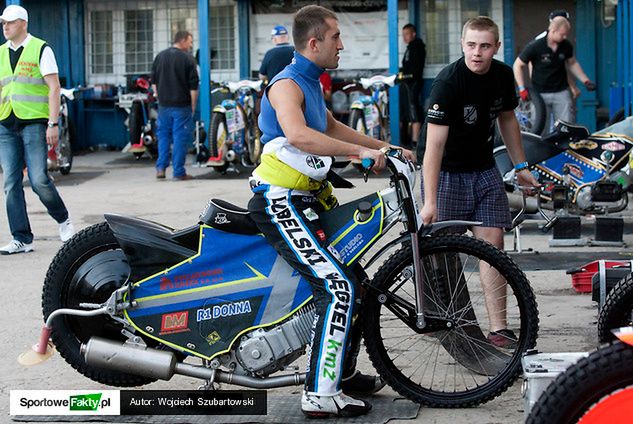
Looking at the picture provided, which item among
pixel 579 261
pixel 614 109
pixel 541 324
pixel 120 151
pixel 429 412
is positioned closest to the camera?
pixel 429 412

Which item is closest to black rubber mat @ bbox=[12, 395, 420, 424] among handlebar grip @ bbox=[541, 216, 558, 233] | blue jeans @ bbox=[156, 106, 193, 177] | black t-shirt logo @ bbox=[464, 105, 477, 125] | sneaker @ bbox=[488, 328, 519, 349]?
sneaker @ bbox=[488, 328, 519, 349]

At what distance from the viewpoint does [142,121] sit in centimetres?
1816

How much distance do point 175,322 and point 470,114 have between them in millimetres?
1957

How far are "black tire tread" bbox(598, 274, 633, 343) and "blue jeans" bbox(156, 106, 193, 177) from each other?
10.3 m

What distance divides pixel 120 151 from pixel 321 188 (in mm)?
14984

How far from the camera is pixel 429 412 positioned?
5.40 m

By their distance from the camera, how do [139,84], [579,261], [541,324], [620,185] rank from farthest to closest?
[139,84], [620,185], [579,261], [541,324]

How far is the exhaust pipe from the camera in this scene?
5305 millimetres

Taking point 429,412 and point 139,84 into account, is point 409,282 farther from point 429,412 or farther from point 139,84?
point 139,84

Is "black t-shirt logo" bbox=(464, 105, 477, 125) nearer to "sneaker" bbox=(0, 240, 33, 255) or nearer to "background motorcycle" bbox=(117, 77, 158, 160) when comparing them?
"sneaker" bbox=(0, 240, 33, 255)

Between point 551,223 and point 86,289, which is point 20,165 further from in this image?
point 86,289

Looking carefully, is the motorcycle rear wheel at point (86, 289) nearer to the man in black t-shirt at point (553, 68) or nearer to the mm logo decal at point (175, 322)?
the mm logo decal at point (175, 322)

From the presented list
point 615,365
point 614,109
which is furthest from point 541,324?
point 614,109

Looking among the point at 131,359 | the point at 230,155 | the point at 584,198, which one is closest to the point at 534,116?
the point at 584,198
